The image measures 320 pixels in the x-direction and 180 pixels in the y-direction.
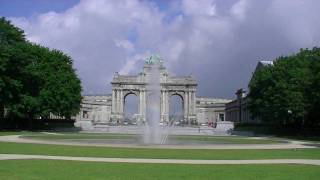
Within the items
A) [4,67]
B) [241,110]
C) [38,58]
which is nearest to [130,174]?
[4,67]

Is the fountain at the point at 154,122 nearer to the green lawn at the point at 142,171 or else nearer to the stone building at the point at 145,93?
the green lawn at the point at 142,171

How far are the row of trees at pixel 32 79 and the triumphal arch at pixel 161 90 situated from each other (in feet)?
223

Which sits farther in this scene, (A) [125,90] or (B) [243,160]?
(A) [125,90]

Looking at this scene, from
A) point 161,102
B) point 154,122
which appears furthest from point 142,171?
point 161,102

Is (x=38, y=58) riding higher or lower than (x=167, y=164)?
higher

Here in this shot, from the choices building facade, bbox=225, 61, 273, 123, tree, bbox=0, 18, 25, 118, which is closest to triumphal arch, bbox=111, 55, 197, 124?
building facade, bbox=225, 61, 273, 123

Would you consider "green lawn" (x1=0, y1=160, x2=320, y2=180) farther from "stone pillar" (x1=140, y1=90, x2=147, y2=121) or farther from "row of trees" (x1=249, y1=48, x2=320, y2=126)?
"stone pillar" (x1=140, y1=90, x2=147, y2=121)

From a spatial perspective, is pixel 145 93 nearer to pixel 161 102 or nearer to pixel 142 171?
pixel 161 102

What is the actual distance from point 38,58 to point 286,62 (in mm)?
36780

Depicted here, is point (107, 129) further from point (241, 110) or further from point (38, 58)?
point (241, 110)

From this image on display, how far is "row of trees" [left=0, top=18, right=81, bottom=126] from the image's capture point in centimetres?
7206

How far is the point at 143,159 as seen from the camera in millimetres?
29750

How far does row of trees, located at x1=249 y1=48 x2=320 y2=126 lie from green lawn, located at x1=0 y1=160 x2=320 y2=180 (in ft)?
145

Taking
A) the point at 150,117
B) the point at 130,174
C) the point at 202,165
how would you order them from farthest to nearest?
the point at 150,117, the point at 202,165, the point at 130,174
